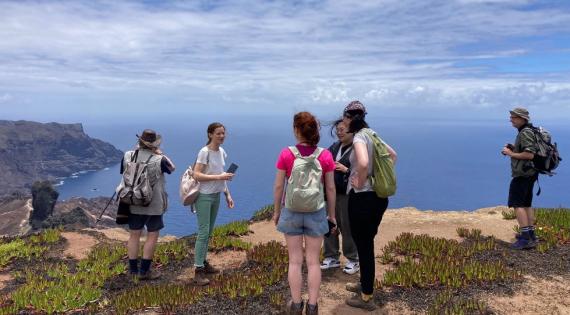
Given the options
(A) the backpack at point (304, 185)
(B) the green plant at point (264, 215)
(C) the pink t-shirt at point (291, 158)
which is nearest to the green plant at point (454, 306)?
(A) the backpack at point (304, 185)

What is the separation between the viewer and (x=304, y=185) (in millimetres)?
5371

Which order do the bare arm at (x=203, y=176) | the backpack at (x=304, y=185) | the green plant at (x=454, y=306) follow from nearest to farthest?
the backpack at (x=304, y=185)
the green plant at (x=454, y=306)
the bare arm at (x=203, y=176)

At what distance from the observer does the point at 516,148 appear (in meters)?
8.73

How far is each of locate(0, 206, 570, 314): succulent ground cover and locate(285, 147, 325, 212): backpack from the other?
6.67 feet

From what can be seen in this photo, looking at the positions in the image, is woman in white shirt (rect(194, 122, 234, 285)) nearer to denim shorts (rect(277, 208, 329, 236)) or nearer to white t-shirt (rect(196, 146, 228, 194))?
white t-shirt (rect(196, 146, 228, 194))

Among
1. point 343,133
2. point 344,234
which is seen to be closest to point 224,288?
point 344,234

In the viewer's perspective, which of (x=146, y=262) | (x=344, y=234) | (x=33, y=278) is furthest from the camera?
(x=33, y=278)

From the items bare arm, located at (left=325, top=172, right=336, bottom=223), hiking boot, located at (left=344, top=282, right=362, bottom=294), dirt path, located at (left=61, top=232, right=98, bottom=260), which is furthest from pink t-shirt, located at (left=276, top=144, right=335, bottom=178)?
dirt path, located at (left=61, top=232, right=98, bottom=260)

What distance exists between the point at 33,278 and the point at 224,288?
16.4 ft

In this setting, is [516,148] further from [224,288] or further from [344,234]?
[224,288]

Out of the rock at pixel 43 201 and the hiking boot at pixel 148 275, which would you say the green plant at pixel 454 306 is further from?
the rock at pixel 43 201

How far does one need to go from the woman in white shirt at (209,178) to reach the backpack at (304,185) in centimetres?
234

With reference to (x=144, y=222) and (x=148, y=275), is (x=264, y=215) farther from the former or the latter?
(x=144, y=222)

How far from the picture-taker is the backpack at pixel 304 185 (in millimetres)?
5355
